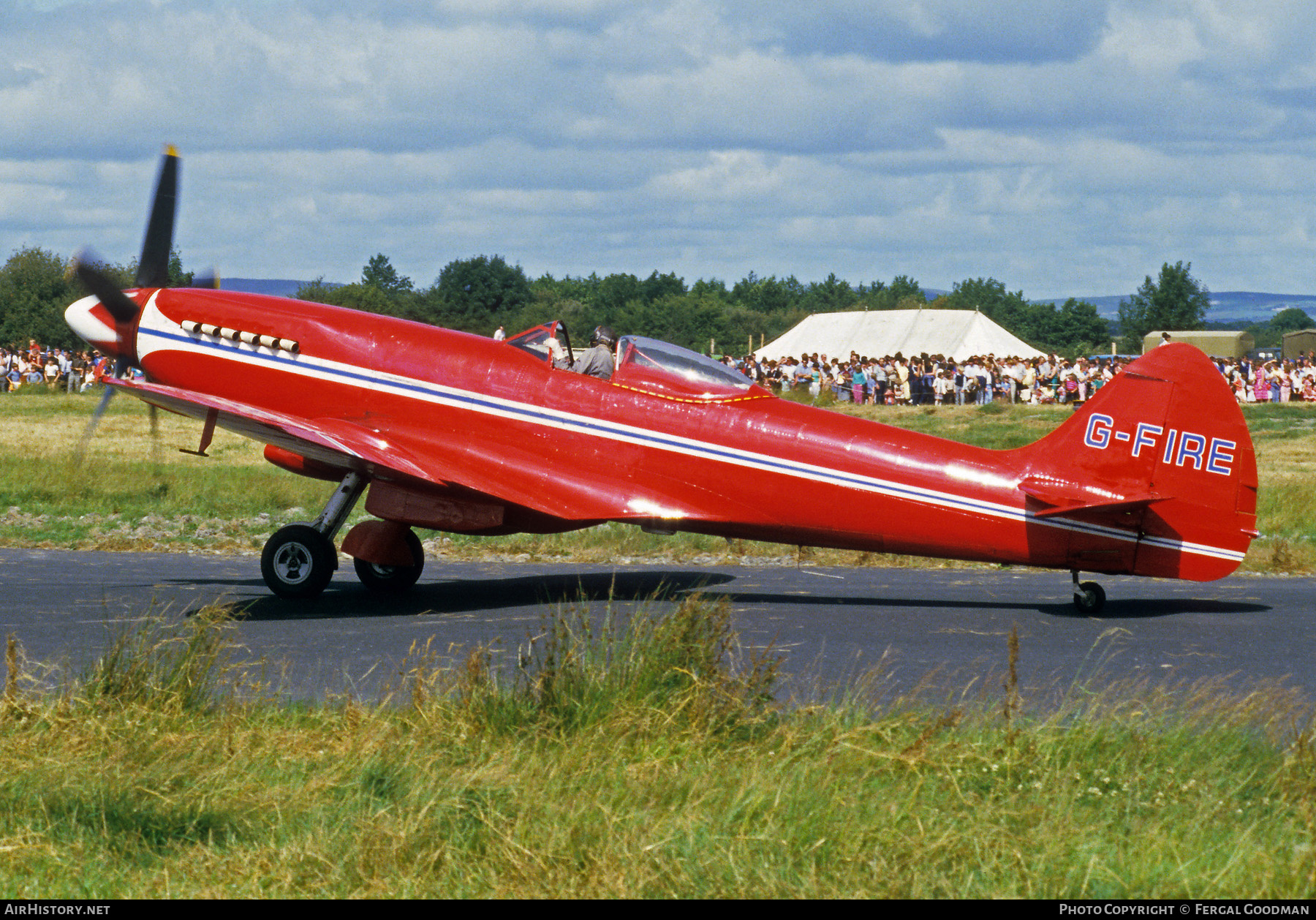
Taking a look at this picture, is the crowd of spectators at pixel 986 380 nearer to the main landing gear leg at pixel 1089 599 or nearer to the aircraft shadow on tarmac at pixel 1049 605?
the aircraft shadow on tarmac at pixel 1049 605

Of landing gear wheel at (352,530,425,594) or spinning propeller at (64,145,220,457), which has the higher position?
spinning propeller at (64,145,220,457)

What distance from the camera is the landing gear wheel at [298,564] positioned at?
11.7 meters

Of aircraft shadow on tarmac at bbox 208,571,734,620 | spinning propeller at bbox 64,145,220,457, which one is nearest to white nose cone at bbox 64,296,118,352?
spinning propeller at bbox 64,145,220,457

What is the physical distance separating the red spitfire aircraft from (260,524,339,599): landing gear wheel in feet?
0.07

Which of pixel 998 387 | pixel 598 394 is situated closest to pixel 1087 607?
pixel 598 394

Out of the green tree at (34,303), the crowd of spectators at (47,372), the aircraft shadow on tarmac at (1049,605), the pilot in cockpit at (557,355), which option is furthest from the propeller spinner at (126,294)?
the green tree at (34,303)

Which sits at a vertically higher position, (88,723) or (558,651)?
(558,651)

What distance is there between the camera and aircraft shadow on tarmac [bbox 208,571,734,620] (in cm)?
1141

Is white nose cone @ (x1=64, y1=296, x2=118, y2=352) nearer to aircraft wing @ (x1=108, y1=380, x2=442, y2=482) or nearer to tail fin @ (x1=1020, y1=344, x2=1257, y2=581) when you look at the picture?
aircraft wing @ (x1=108, y1=380, x2=442, y2=482)

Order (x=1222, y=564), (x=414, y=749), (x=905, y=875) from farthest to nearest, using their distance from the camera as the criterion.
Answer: (x=1222, y=564)
(x=414, y=749)
(x=905, y=875)

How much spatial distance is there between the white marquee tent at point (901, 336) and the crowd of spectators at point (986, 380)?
16982 mm

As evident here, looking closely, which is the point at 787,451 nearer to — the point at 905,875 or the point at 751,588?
the point at 751,588
